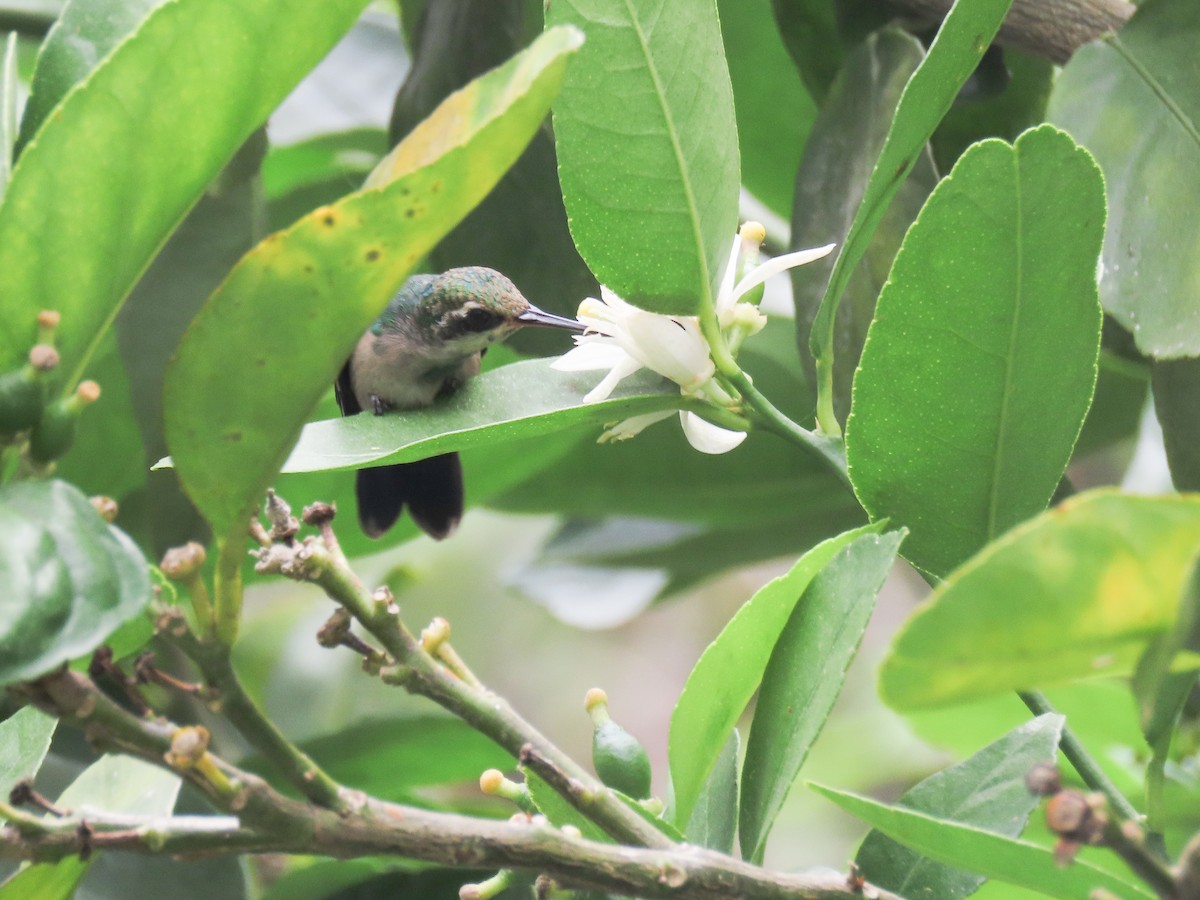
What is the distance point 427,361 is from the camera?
1752mm

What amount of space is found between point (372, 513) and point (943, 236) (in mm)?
986

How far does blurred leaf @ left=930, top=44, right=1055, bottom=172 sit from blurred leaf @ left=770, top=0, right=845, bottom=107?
0.13m

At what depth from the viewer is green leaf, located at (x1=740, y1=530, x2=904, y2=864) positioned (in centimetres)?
68

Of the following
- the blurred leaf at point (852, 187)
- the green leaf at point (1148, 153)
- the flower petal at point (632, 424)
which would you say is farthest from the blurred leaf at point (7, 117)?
the green leaf at point (1148, 153)

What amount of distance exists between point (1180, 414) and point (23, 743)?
0.86m

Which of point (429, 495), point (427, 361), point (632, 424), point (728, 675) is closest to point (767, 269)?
point (632, 424)

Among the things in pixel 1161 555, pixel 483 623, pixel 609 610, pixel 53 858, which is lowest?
pixel 483 623

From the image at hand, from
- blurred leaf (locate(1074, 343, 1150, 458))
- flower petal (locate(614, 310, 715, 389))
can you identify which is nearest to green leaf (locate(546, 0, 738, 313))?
flower petal (locate(614, 310, 715, 389))

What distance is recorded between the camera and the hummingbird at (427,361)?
152cm

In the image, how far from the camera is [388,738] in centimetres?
152

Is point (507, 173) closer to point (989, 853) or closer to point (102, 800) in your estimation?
point (102, 800)

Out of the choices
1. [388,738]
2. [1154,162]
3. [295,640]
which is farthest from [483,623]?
[1154,162]

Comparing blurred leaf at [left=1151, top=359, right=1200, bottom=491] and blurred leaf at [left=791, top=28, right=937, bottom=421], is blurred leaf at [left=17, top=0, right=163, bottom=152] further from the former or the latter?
blurred leaf at [left=1151, top=359, right=1200, bottom=491]

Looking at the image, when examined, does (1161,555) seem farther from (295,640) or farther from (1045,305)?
(295,640)
